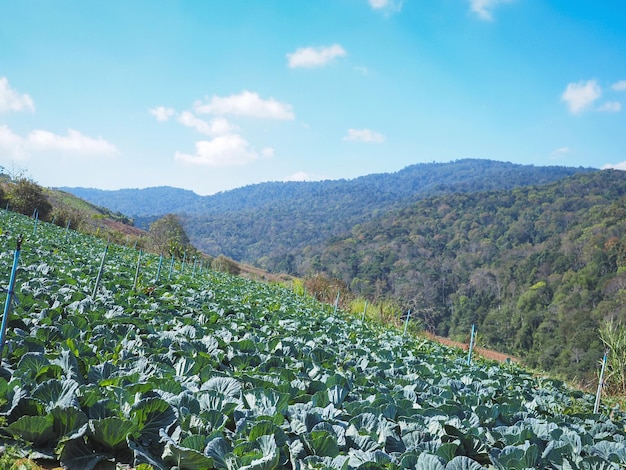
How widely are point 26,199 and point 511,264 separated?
4098cm

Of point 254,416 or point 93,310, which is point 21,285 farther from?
point 254,416

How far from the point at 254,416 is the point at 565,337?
29.4 meters

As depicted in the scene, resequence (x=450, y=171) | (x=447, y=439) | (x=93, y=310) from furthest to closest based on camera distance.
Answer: (x=450, y=171) < (x=93, y=310) < (x=447, y=439)

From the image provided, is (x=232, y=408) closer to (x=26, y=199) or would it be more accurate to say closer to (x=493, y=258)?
(x=26, y=199)

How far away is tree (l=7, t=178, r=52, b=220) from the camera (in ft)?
73.0

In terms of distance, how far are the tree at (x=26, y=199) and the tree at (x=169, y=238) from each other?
6.01 m

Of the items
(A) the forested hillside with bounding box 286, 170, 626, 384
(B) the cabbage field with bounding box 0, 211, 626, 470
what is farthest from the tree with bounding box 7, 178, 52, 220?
(B) the cabbage field with bounding box 0, 211, 626, 470

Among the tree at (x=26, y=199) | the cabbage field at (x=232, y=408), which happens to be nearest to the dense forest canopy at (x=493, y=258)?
the cabbage field at (x=232, y=408)

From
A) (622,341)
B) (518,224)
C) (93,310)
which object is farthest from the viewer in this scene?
(518,224)

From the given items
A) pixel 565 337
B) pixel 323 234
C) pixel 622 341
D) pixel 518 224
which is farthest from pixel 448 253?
Answer: pixel 622 341

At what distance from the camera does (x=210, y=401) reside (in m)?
2.73

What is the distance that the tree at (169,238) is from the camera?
26.0m

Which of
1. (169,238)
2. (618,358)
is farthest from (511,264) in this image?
(618,358)

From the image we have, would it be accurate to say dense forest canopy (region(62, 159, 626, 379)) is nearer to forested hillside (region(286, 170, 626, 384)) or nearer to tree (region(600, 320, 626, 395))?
forested hillside (region(286, 170, 626, 384))
